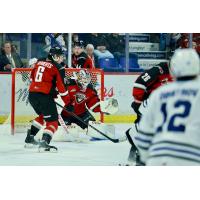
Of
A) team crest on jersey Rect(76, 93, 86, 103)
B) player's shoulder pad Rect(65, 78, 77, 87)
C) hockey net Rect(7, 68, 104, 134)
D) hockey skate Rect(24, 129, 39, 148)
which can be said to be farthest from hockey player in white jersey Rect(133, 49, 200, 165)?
hockey net Rect(7, 68, 104, 134)

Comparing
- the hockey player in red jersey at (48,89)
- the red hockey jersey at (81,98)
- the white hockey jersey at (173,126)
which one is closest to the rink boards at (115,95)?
the red hockey jersey at (81,98)

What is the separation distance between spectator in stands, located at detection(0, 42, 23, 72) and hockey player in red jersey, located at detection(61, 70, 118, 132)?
69 centimetres

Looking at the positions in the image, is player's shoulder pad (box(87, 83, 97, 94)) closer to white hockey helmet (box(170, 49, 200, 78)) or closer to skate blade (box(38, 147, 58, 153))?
skate blade (box(38, 147, 58, 153))

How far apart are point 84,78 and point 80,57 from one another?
1.06 feet

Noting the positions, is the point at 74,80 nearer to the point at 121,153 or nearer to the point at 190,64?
the point at 121,153

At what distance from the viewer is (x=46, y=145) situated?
20.5 feet

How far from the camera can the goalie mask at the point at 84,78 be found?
7260mm

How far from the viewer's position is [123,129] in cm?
723

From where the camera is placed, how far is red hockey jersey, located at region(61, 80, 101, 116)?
23.2 feet

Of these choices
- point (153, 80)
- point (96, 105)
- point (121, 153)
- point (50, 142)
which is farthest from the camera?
point (96, 105)

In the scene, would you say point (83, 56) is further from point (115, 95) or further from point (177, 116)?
point (177, 116)

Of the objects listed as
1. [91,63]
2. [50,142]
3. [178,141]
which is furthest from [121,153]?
[178,141]
